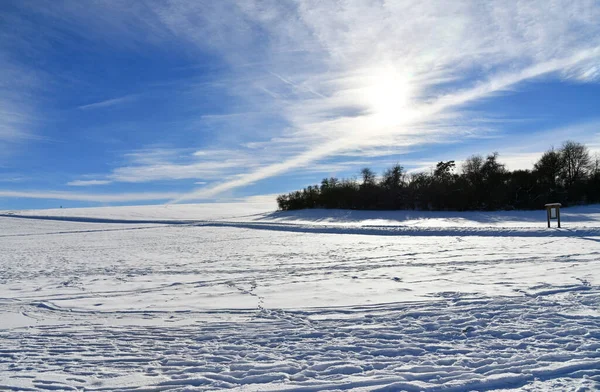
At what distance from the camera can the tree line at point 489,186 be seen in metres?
38.8

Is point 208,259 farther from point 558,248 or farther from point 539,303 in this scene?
point 558,248

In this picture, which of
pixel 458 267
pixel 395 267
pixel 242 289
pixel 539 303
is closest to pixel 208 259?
pixel 242 289

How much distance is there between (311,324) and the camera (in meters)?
6.28

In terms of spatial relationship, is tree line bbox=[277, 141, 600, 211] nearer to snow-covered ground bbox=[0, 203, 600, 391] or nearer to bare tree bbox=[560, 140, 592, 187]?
bare tree bbox=[560, 140, 592, 187]

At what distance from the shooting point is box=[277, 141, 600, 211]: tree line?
1528 inches

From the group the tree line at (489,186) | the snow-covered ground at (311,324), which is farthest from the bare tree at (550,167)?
the snow-covered ground at (311,324)

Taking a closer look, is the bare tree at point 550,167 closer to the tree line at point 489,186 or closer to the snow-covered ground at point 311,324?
the tree line at point 489,186

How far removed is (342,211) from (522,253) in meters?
29.1

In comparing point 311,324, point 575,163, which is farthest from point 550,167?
point 311,324

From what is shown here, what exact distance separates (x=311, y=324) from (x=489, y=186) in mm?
38778

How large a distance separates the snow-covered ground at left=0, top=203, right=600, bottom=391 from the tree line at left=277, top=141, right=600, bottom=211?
91.7ft

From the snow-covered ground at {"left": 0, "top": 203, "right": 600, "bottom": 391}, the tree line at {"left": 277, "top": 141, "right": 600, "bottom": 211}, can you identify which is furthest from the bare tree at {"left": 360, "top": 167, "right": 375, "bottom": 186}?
the snow-covered ground at {"left": 0, "top": 203, "right": 600, "bottom": 391}

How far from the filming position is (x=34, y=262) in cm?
1502

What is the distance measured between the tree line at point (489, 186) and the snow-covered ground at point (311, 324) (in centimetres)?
2794
